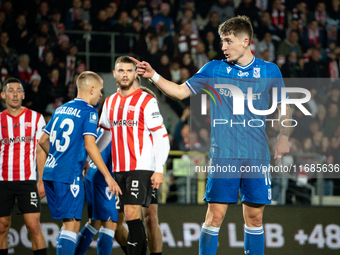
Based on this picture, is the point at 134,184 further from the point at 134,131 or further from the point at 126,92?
the point at 126,92

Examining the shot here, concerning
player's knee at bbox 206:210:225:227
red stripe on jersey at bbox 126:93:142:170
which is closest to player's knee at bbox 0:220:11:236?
red stripe on jersey at bbox 126:93:142:170

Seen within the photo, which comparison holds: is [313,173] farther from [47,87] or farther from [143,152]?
[47,87]

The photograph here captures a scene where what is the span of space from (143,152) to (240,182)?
3.24 feet

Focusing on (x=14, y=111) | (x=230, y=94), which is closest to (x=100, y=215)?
(x=14, y=111)

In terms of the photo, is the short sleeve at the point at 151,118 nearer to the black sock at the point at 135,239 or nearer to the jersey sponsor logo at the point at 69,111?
the jersey sponsor logo at the point at 69,111

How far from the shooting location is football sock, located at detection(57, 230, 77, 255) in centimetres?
413

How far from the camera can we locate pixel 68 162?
13.8 feet

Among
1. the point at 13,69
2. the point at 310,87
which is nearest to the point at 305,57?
the point at 310,87

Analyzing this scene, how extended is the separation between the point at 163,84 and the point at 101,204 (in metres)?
1.69

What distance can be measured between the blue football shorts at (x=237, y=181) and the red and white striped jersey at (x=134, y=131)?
2.48 feet

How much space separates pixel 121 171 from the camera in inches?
167

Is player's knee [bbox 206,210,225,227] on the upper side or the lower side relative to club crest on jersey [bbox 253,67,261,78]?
lower

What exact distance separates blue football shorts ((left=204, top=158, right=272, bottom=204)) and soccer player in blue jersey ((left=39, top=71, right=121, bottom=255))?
1.12 metres

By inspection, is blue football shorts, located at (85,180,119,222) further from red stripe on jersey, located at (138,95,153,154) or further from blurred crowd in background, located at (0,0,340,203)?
blurred crowd in background, located at (0,0,340,203)
